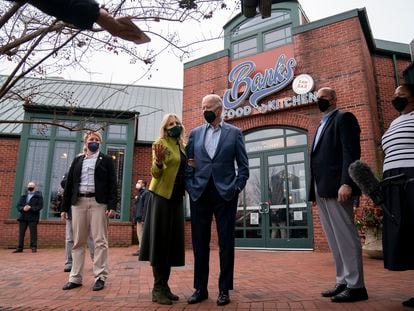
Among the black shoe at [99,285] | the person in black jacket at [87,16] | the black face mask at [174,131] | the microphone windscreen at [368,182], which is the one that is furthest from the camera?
the black shoe at [99,285]

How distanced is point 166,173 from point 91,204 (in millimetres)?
1377

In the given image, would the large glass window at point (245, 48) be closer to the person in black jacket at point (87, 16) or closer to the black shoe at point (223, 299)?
the black shoe at point (223, 299)

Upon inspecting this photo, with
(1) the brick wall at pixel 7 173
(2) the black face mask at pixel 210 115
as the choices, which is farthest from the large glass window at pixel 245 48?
(1) the brick wall at pixel 7 173

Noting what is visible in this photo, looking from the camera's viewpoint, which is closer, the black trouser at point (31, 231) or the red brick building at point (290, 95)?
the red brick building at point (290, 95)

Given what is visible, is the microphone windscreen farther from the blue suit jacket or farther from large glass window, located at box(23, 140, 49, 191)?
large glass window, located at box(23, 140, 49, 191)

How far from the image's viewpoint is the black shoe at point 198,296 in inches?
116

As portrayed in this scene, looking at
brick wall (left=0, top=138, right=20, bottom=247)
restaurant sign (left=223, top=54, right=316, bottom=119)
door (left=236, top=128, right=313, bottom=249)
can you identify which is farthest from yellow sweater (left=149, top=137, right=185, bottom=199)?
brick wall (left=0, top=138, right=20, bottom=247)

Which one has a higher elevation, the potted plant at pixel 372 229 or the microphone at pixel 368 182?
the microphone at pixel 368 182

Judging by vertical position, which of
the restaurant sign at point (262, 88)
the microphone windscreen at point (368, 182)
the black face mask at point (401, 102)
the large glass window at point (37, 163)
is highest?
the restaurant sign at point (262, 88)

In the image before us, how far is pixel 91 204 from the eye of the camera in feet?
13.3

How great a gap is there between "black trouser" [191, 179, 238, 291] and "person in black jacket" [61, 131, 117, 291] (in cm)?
139

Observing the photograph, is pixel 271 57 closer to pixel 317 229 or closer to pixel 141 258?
pixel 317 229

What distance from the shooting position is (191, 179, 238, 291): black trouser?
9.84ft

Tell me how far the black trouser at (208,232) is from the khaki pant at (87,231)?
1.42 meters
